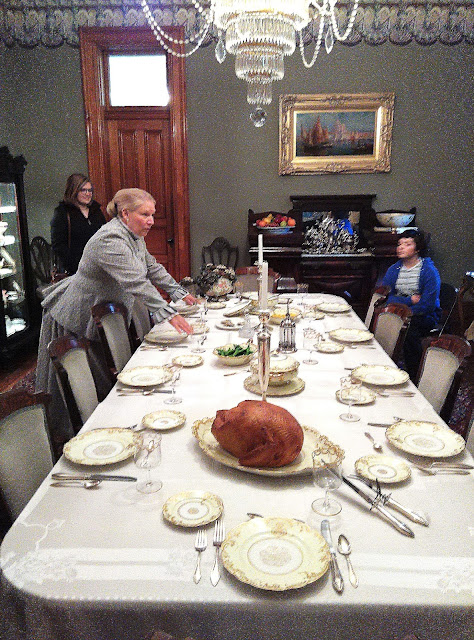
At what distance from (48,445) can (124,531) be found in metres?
0.62

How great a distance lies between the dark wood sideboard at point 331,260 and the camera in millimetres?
5277

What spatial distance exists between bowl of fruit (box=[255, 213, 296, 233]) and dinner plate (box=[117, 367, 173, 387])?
140 inches

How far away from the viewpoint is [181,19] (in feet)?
17.4

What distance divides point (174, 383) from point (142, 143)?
4.31 metres

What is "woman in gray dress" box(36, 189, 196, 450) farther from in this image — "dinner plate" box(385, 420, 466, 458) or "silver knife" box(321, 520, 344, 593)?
"silver knife" box(321, 520, 344, 593)

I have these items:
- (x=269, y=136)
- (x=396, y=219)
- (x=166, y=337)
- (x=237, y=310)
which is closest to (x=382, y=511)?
(x=166, y=337)

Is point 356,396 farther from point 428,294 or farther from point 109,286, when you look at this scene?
point 428,294

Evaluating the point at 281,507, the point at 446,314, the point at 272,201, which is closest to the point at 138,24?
the point at 272,201

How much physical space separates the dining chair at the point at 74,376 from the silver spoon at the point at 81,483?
0.69 m

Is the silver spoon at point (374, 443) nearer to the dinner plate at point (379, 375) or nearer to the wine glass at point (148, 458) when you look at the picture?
the dinner plate at point (379, 375)

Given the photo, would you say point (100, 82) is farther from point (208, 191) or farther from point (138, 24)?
point (208, 191)

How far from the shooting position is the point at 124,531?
3.81 feet

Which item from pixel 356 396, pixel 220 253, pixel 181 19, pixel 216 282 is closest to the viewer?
pixel 356 396

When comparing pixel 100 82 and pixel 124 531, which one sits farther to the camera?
pixel 100 82
